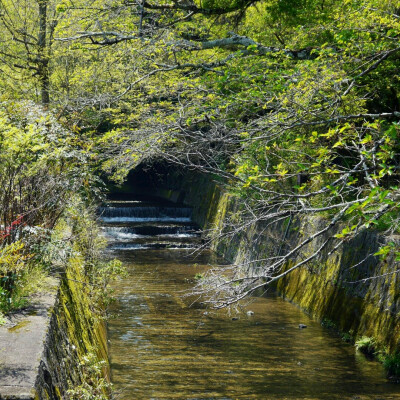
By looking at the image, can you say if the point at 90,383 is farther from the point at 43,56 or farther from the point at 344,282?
the point at 43,56

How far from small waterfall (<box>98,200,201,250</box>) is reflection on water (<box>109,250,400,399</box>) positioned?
26.3 feet

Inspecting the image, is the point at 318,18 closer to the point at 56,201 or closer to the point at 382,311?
the point at 382,311

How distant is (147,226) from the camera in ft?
86.2

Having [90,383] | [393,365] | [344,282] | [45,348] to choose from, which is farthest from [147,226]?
[45,348]

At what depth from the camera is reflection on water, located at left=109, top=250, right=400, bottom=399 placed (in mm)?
9062

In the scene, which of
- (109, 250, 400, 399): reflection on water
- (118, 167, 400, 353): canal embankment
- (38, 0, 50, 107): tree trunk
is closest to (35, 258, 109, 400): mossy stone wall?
(109, 250, 400, 399): reflection on water

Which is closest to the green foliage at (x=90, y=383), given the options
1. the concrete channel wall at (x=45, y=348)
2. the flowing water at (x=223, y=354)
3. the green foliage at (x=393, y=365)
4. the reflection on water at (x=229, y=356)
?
the concrete channel wall at (x=45, y=348)

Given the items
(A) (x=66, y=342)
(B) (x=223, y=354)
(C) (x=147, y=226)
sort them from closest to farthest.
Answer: (A) (x=66, y=342) < (B) (x=223, y=354) < (C) (x=147, y=226)

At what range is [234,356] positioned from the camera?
10.8m

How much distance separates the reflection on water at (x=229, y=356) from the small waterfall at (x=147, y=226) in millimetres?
8030

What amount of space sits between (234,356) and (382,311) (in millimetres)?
2830

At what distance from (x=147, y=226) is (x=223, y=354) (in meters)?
15.7

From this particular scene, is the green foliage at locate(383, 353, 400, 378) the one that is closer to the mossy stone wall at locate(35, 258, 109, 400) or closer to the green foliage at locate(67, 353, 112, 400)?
the mossy stone wall at locate(35, 258, 109, 400)

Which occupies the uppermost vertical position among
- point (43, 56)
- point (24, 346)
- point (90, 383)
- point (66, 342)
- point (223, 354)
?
point (43, 56)
